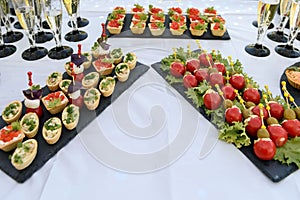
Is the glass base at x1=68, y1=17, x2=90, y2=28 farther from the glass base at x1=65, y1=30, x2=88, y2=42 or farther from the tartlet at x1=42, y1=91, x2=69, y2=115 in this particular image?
the tartlet at x1=42, y1=91, x2=69, y2=115

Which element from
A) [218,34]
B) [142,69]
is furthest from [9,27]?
[218,34]

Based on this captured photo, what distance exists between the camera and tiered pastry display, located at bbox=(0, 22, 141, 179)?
0.83 m

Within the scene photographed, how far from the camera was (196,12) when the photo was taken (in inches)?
57.6

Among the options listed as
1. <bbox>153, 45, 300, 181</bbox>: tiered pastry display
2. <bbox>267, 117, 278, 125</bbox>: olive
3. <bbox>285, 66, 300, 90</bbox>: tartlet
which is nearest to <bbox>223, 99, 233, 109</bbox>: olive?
<bbox>153, 45, 300, 181</bbox>: tiered pastry display

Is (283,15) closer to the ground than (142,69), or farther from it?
farther from it

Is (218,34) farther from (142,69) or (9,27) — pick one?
(9,27)

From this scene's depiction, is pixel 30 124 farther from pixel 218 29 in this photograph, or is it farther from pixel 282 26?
pixel 282 26

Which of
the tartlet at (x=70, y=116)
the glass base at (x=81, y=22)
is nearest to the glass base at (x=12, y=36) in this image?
the glass base at (x=81, y=22)

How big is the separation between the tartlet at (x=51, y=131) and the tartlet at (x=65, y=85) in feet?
0.50

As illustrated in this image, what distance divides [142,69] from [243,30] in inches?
22.1

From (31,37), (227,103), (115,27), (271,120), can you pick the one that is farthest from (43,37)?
(271,120)

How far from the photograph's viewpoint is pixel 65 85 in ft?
3.42

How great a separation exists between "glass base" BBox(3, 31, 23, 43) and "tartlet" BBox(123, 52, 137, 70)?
1.66 ft

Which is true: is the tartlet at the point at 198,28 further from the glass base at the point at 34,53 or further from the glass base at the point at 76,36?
the glass base at the point at 34,53
